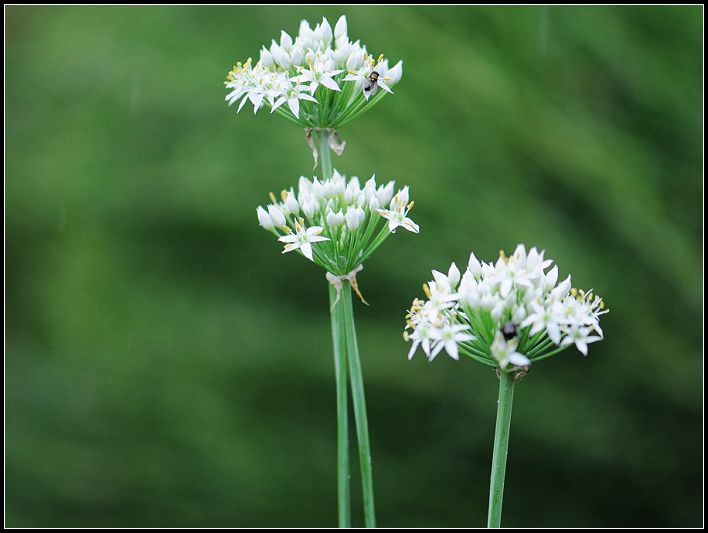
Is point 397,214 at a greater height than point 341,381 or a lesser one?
greater

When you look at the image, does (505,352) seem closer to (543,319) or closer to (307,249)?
(543,319)

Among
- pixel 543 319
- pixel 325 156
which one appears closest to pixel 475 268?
pixel 543 319

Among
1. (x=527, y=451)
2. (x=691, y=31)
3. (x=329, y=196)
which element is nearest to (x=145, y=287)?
(x=527, y=451)

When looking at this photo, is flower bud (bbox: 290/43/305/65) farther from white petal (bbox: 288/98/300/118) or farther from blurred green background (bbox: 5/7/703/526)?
blurred green background (bbox: 5/7/703/526)

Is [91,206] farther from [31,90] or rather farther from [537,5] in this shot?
[537,5]

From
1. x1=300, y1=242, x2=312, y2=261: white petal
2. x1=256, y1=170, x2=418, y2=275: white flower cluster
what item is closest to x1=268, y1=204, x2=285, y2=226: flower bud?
x1=256, y1=170, x2=418, y2=275: white flower cluster
